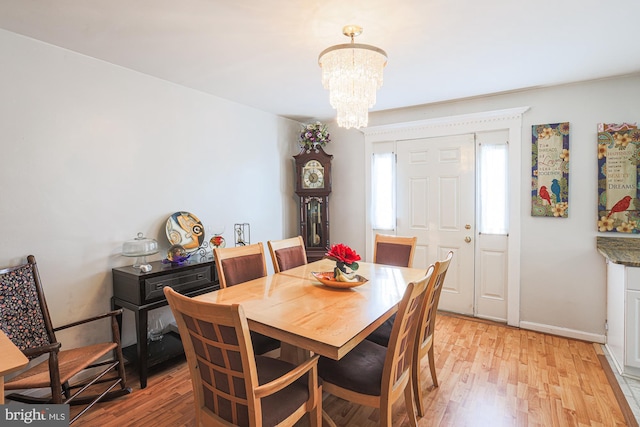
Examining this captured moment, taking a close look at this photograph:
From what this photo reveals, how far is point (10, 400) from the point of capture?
1992mm

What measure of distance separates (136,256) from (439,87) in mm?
3102

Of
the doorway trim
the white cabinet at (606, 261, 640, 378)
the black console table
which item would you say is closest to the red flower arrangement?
the black console table

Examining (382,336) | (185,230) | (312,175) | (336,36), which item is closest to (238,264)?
(185,230)

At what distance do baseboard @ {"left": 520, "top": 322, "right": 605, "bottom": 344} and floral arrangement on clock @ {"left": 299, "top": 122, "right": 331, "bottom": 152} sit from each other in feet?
10.0

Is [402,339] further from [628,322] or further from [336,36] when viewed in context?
[628,322]

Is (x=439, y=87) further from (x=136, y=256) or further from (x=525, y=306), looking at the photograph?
(x=136, y=256)

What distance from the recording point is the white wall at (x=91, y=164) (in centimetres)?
214

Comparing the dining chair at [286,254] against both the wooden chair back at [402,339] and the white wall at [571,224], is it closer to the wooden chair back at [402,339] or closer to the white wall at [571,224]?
the wooden chair back at [402,339]

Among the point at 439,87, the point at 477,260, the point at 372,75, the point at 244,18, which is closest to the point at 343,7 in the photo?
the point at 372,75

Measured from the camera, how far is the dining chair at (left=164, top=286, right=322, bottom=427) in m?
1.20

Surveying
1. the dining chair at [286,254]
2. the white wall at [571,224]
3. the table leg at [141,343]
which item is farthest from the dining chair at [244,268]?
the white wall at [571,224]

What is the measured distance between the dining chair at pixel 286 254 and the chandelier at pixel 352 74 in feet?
4.07

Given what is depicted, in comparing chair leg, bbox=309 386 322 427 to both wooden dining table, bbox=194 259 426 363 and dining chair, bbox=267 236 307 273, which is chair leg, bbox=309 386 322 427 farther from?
dining chair, bbox=267 236 307 273

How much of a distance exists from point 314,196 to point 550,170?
2557 millimetres
